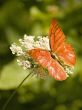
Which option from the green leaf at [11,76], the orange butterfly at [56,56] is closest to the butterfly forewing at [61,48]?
the orange butterfly at [56,56]

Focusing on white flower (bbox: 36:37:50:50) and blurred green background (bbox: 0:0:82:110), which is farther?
blurred green background (bbox: 0:0:82:110)

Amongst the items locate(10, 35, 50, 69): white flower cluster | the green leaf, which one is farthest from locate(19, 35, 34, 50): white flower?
the green leaf

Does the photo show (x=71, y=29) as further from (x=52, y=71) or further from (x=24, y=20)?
(x=52, y=71)

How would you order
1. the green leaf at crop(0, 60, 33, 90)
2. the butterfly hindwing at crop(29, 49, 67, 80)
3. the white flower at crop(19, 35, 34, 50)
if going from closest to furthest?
the butterfly hindwing at crop(29, 49, 67, 80) → the white flower at crop(19, 35, 34, 50) → the green leaf at crop(0, 60, 33, 90)

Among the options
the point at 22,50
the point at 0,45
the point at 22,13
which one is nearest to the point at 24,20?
the point at 22,13

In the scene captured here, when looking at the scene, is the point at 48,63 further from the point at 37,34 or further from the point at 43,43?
the point at 37,34

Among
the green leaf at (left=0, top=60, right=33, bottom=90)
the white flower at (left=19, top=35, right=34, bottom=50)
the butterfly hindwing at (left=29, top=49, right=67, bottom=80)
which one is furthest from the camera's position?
the green leaf at (left=0, top=60, right=33, bottom=90)

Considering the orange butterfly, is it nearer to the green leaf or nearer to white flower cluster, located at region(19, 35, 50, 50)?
white flower cluster, located at region(19, 35, 50, 50)
